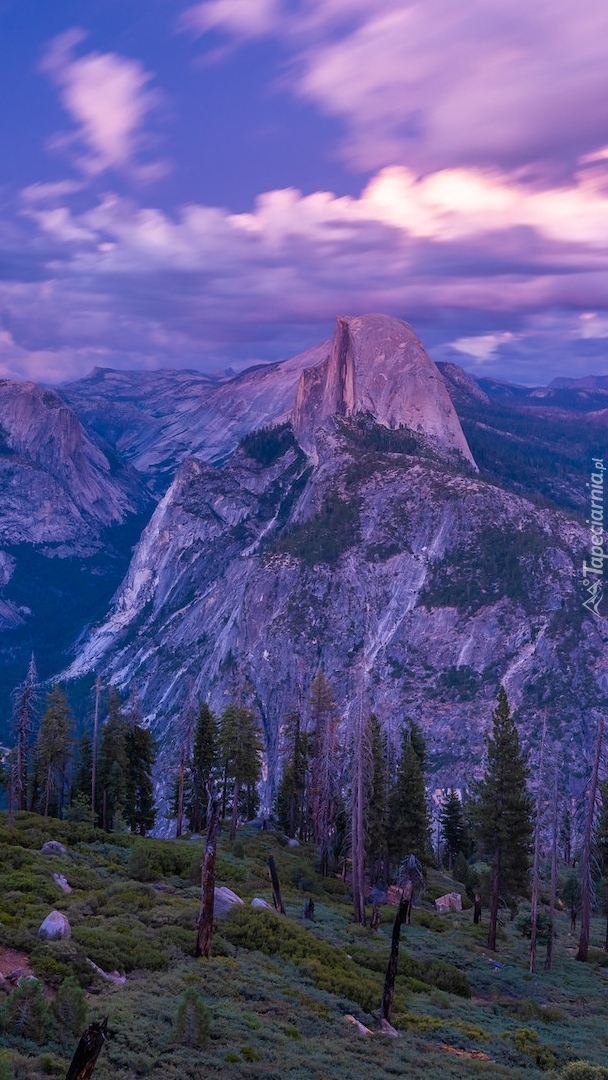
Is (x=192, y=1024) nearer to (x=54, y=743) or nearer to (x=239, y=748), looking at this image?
(x=239, y=748)

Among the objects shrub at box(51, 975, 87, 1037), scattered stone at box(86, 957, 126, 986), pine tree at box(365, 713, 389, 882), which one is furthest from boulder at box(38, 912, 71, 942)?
pine tree at box(365, 713, 389, 882)

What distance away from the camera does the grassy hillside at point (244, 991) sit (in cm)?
1894

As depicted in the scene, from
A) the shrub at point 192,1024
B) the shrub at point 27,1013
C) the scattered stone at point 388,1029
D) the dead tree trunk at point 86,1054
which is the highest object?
the dead tree trunk at point 86,1054

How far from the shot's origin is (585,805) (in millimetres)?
52281

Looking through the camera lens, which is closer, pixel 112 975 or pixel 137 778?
pixel 112 975

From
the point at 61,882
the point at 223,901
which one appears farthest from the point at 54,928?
the point at 223,901

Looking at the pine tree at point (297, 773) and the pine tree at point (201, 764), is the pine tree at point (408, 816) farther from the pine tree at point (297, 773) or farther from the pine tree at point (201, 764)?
the pine tree at point (201, 764)

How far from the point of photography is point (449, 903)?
6266 cm

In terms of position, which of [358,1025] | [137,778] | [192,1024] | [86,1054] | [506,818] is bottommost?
[358,1025]

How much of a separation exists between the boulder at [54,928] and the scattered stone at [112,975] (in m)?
1.53


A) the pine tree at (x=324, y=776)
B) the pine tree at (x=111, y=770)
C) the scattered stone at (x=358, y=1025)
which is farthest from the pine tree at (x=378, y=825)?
the scattered stone at (x=358, y=1025)

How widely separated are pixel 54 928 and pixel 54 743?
4379 cm

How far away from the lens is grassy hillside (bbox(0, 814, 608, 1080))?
18.9 meters

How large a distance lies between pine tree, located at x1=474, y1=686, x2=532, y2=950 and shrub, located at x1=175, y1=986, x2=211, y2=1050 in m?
33.8
